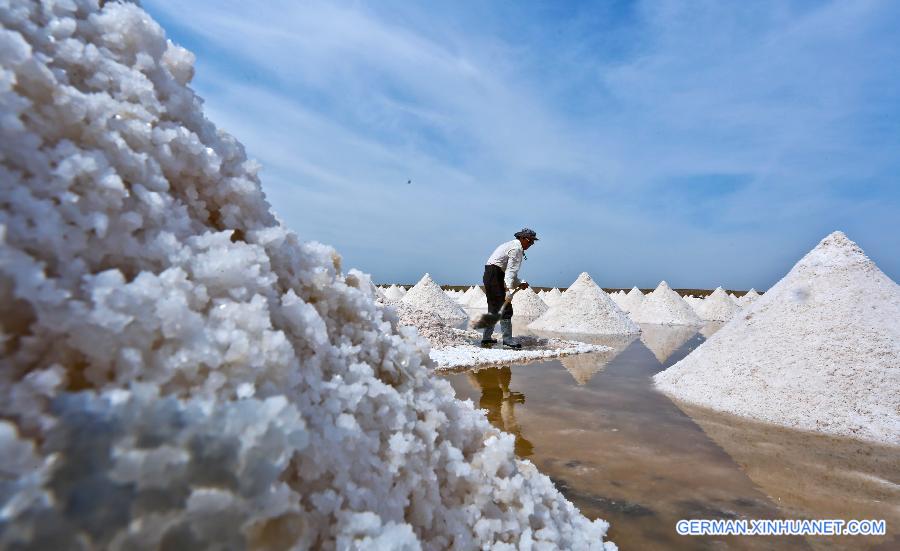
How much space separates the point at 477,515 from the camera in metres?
0.97

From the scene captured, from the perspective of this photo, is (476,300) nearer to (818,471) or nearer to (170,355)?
(818,471)

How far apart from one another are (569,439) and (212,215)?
2.41 meters

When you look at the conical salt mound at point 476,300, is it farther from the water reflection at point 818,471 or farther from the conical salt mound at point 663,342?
the water reflection at point 818,471

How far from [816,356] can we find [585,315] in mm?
7129

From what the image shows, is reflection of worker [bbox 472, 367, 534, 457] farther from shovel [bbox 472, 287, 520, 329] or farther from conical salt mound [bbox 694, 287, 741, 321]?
conical salt mound [bbox 694, 287, 741, 321]

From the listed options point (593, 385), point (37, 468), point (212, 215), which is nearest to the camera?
point (37, 468)

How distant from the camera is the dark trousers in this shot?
6.88m

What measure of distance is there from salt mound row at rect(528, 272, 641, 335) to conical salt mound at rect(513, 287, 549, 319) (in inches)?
117

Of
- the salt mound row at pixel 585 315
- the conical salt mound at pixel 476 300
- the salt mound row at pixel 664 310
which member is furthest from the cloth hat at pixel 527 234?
the conical salt mound at pixel 476 300

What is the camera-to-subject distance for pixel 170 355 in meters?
0.59

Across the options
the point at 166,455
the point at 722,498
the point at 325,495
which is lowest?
the point at 722,498

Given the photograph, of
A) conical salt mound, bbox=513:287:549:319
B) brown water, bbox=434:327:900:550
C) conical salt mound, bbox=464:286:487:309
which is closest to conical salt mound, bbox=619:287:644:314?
conical salt mound, bbox=513:287:549:319

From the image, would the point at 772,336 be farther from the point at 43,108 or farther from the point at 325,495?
the point at 43,108

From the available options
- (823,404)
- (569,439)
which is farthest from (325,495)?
(823,404)
